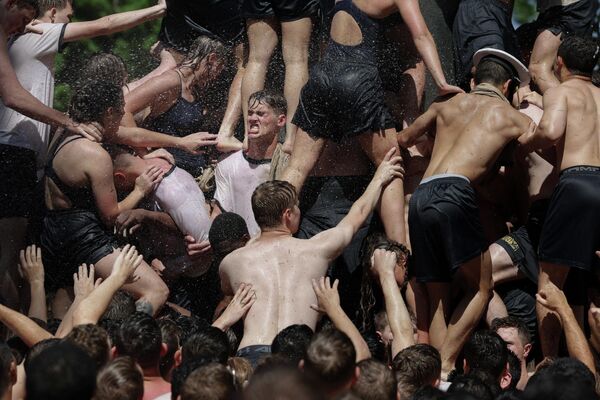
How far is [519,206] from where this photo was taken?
7977 millimetres

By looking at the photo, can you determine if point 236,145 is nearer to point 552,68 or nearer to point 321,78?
point 321,78

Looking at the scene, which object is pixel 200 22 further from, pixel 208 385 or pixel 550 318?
pixel 208 385

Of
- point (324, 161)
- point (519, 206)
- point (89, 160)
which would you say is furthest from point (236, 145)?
point (519, 206)

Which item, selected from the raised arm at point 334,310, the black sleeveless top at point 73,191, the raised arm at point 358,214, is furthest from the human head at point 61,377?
the black sleeveless top at point 73,191

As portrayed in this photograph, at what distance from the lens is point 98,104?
762 cm

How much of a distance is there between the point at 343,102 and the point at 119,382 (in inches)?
131

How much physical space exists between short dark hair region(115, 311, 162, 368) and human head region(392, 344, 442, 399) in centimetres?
110

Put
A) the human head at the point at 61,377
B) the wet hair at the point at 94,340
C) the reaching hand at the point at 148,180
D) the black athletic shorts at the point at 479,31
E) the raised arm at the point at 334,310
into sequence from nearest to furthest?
the human head at the point at 61,377 → the wet hair at the point at 94,340 → the raised arm at the point at 334,310 → the reaching hand at the point at 148,180 → the black athletic shorts at the point at 479,31

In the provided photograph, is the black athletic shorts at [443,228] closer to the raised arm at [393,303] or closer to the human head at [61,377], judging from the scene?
the raised arm at [393,303]

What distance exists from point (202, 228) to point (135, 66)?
202 cm

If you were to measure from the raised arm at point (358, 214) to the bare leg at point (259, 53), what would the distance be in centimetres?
130

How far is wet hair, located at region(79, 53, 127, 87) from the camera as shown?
8047mm

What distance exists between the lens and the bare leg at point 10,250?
24.8 ft

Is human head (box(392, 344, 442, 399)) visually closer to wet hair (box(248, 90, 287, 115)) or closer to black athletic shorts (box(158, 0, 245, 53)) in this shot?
wet hair (box(248, 90, 287, 115))
